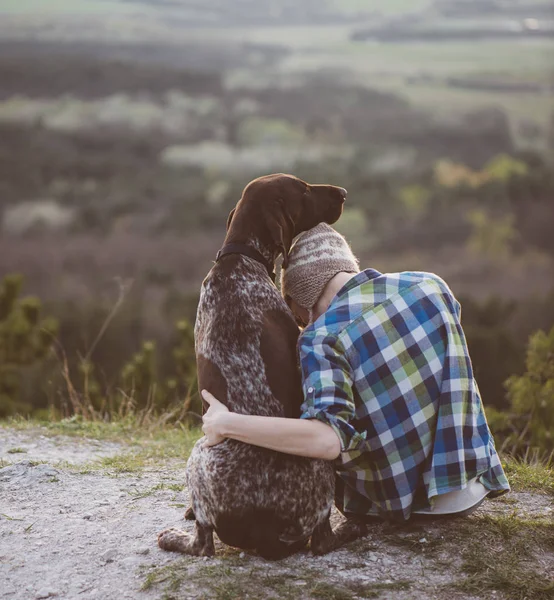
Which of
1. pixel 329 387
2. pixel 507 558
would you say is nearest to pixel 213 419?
pixel 329 387

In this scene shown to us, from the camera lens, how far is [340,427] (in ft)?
10.2

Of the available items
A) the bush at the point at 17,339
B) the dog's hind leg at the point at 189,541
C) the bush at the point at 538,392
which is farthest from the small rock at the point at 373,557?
the bush at the point at 17,339

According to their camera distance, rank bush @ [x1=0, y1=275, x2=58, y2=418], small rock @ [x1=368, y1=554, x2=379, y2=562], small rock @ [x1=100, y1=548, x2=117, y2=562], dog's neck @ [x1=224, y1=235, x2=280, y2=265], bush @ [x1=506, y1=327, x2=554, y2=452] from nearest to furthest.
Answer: small rock @ [x1=368, y1=554, x2=379, y2=562] → small rock @ [x1=100, y1=548, x2=117, y2=562] → dog's neck @ [x1=224, y1=235, x2=280, y2=265] → bush @ [x1=506, y1=327, x2=554, y2=452] → bush @ [x1=0, y1=275, x2=58, y2=418]

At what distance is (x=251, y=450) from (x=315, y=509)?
0.41 meters

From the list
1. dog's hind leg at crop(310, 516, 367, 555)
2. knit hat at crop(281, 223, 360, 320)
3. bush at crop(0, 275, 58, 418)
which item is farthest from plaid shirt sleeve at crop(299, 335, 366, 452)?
bush at crop(0, 275, 58, 418)

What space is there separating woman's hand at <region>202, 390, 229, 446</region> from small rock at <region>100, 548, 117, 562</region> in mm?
768

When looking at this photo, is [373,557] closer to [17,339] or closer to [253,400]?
[253,400]

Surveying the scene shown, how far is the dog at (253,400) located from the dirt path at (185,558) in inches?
5.6

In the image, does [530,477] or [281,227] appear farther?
[530,477]

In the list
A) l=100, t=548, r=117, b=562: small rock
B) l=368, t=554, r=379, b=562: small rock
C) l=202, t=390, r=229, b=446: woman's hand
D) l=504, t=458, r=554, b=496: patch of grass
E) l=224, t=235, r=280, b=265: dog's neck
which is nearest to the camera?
l=202, t=390, r=229, b=446: woman's hand

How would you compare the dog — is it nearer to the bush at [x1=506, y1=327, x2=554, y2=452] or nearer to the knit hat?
the knit hat

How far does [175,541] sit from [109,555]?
329 millimetres

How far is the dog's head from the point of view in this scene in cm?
378

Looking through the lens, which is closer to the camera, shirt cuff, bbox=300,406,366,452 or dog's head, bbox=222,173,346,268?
shirt cuff, bbox=300,406,366,452
